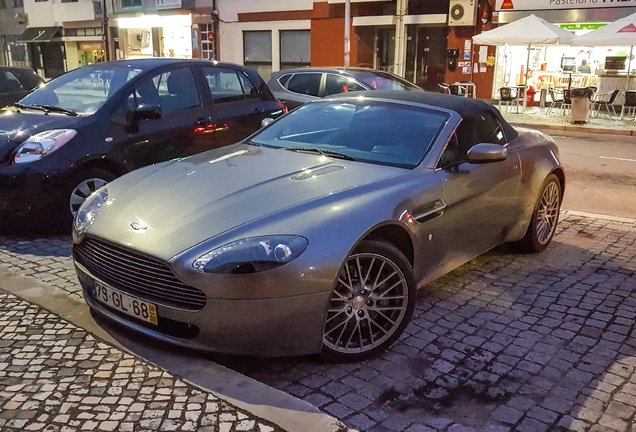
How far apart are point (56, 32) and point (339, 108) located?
3456 centimetres

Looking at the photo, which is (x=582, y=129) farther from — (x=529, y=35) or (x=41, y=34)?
(x=41, y=34)

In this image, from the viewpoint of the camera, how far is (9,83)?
394 inches

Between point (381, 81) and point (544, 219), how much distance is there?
5.72m

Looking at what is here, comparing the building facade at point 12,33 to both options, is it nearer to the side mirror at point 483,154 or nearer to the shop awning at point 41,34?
the shop awning at point 41,34

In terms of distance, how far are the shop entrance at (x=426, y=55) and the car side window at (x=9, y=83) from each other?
16696 mm

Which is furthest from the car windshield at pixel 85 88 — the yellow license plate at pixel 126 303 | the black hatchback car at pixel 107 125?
the yellow license plate at pixel 126 303

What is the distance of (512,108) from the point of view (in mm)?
20906

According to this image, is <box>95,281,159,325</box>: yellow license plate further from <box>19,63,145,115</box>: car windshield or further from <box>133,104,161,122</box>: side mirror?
<box>19,63,145,115</box>: car windshield

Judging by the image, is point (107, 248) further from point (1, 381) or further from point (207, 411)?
point (207, 411)

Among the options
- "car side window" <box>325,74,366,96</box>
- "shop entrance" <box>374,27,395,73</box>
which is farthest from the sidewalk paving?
"car side window" <box>325,74,366,96</box>

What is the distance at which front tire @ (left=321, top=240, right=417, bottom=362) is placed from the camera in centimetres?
349

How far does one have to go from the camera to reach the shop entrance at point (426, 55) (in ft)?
77.2

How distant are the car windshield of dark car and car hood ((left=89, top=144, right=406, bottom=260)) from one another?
0.20 meters

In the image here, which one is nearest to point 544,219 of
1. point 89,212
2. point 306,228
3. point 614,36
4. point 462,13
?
point 306,228
